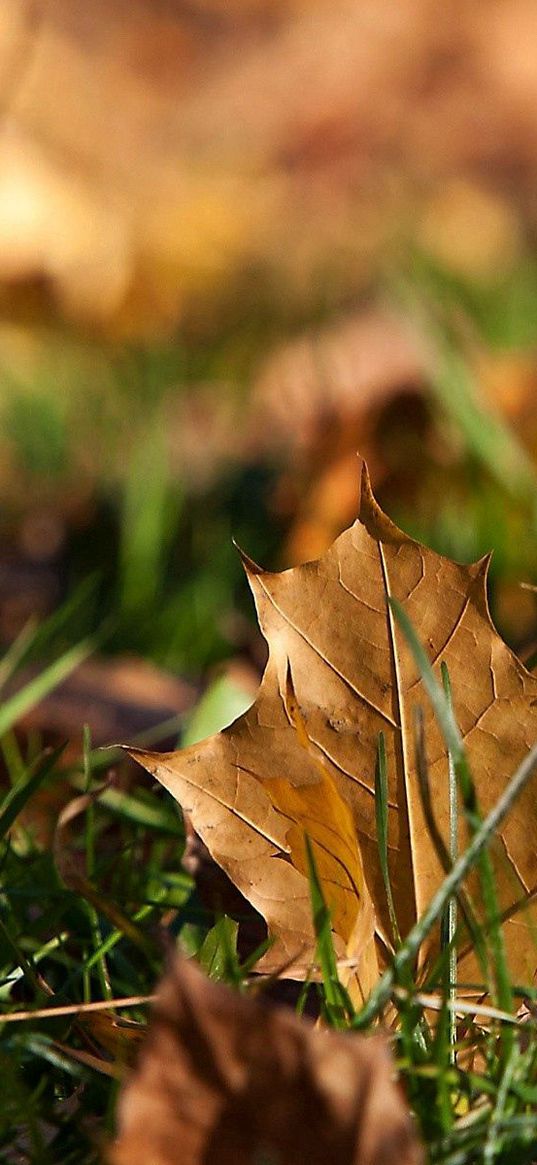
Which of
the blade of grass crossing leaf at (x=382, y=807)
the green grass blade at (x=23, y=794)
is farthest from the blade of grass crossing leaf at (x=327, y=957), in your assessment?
the green grass blade at (x=23, y=794)

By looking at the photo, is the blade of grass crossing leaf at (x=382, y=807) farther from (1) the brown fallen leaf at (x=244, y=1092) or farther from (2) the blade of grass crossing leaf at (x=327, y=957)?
(1) the brown fallen leaf at (x=244, y=1092)

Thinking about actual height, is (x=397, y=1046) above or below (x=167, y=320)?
→ above

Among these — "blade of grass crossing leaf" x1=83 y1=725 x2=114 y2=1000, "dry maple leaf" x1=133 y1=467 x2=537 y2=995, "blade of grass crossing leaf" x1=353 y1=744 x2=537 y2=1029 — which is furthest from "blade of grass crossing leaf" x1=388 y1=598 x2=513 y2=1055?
"blade of grass crossing leaf" x1=83 y1=725 x2=114 y2=1000

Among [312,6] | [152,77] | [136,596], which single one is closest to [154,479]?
[136,596]

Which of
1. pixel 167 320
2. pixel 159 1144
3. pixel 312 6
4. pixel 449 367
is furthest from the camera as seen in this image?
pixel 312 6

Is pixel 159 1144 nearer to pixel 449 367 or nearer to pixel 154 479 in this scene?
pixel 449 367
